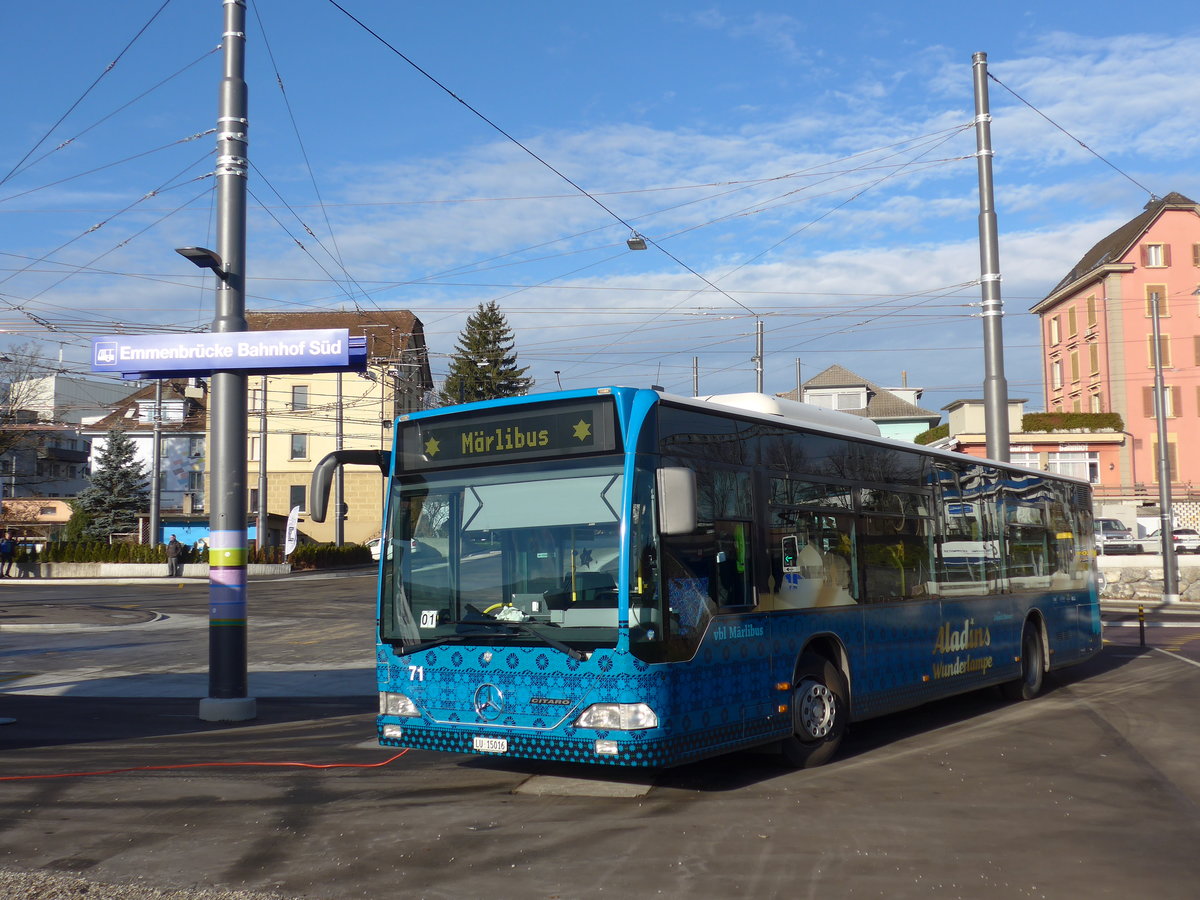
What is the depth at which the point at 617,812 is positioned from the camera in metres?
7.73

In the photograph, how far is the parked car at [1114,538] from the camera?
47000 millimetres

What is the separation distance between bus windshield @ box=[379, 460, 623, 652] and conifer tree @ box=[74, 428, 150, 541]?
59043 millimetres

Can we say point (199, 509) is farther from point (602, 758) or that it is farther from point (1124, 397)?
point (602, 758)

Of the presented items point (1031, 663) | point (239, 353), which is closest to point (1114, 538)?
point (1031, 663)

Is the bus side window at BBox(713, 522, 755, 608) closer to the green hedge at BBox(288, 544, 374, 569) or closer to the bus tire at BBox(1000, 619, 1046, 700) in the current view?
the bus tire at BBox(1000, 619, 1046, 700)

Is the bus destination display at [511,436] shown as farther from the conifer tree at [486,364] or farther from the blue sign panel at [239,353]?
the conifer tree at [486,364]

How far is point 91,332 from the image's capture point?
94.9ft

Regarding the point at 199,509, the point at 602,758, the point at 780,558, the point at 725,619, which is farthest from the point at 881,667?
the point at 199,509

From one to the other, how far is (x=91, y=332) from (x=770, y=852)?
2662cm

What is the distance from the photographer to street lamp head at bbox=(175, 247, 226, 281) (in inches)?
480

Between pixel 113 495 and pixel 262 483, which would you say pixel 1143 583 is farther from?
pixel 113 495

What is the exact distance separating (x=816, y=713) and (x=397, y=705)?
11.1 ft

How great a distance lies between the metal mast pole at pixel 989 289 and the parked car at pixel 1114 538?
29.6 meters

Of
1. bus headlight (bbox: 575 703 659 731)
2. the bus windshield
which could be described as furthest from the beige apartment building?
bus headlight (bbox: 575 703 659 731)
